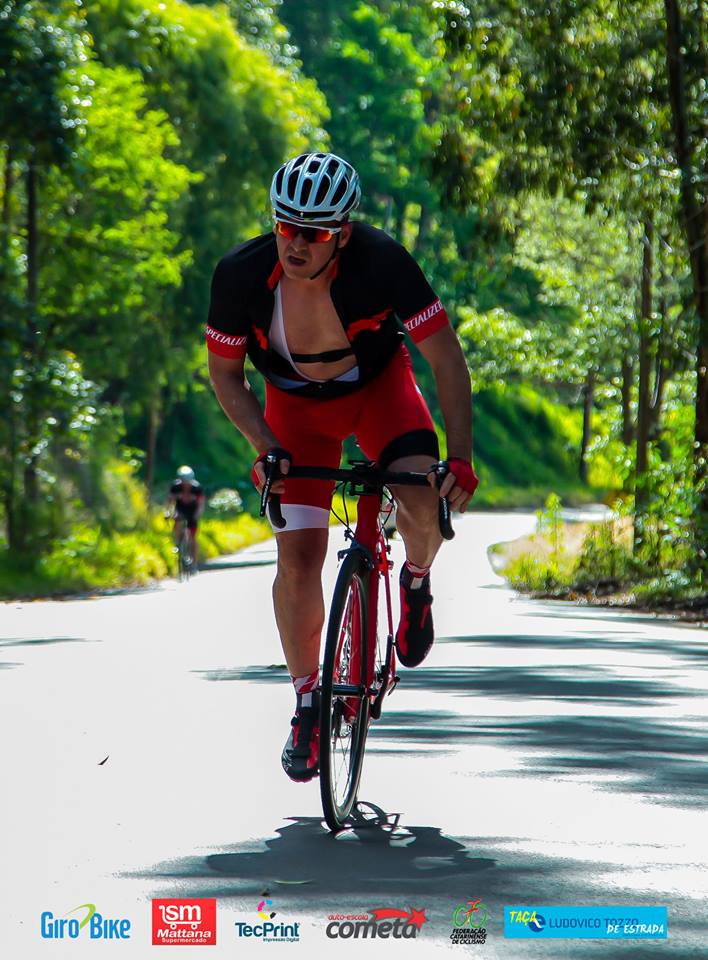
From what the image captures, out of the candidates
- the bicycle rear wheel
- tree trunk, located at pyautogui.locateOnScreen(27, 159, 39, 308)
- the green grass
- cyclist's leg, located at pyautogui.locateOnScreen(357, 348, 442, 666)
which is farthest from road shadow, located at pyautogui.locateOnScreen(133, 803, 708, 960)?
tree trunk, located at pyautogui.locateOnScreen(27, 159, 39, 308)

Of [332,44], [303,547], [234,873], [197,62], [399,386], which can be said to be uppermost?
[332,44]

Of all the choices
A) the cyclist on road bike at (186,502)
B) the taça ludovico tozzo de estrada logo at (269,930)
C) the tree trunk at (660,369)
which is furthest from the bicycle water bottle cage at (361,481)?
the cyclist on road bike at (186,502)

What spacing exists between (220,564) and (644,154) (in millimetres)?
17003

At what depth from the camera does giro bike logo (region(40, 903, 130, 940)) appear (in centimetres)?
501

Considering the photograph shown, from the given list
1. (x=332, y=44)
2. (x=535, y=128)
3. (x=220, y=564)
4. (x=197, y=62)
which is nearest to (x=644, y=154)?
(x=535, y=128)

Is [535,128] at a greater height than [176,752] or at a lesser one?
greater

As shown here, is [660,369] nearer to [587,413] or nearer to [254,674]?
[254,674]

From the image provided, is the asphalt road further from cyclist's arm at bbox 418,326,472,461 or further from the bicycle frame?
cyclist's arm at bbox 418,326,472,461

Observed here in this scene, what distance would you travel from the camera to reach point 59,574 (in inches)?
1011

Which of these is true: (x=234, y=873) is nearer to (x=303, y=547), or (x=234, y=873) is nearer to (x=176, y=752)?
(x=303, y=547)

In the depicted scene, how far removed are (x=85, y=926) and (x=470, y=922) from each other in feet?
3.28

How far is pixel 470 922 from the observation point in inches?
203

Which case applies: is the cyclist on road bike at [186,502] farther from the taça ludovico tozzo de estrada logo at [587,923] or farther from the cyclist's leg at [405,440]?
the taça ludovico tozzo de estrada logo at [587,923]

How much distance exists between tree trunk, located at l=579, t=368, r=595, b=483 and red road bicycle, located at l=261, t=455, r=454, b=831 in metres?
27.5
